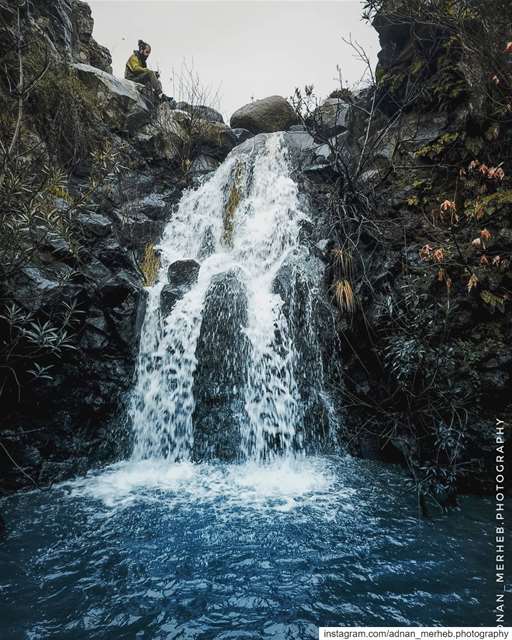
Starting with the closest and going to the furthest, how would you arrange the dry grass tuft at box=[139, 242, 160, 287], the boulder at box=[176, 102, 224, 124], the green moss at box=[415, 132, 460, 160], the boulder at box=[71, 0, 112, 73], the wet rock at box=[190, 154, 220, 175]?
1. the green moss at box=[415, 132, 460, 160]
2. the dry grass tuft at box=[139, 242, 160, 287]
3. the boulder at box=[71, 0, 112, 73]
4. the wet rock at box=[190, 154, 220, 175]
5. the boulder at box=[176, 102, 224, 124]

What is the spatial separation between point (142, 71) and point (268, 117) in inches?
202

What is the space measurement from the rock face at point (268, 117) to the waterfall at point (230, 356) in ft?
24.5

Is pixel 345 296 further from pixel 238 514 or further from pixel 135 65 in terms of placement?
pixel 135 65

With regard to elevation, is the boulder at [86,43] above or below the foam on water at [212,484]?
above

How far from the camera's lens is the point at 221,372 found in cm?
644

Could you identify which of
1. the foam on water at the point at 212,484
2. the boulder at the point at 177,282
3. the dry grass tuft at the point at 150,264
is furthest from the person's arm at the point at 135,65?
the foam on water at the point at 212,484

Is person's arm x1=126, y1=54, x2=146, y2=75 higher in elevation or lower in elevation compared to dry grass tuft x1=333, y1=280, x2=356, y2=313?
higher

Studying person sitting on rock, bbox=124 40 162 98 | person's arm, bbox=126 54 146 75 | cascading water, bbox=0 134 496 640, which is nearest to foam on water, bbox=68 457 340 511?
cascading water, bbox=0 134 496 640

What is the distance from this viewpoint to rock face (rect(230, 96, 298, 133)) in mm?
14469

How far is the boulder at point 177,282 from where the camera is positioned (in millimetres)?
7465

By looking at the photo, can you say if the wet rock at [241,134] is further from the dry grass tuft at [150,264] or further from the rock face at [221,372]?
the rock face at [221,372]

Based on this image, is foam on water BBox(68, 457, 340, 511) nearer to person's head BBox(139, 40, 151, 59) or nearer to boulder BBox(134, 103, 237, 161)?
boulder BBox(134, 103, 237, 161)

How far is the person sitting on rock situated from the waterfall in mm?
8102

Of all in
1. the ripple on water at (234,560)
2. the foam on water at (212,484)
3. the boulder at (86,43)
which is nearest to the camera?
the ripple on water at (234,560)
